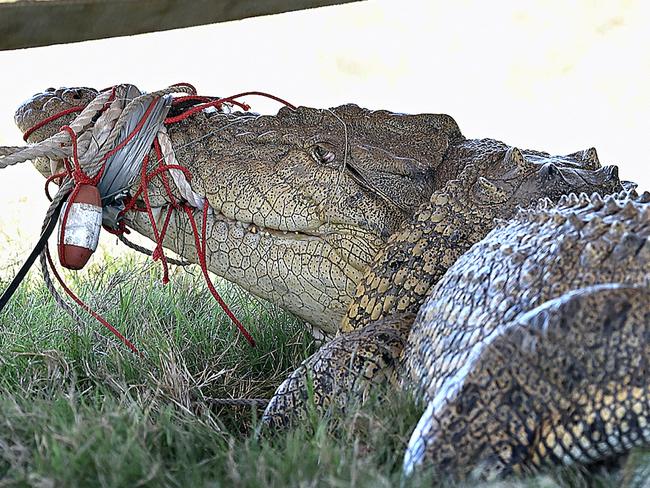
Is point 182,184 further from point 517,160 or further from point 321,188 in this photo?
point 517,160

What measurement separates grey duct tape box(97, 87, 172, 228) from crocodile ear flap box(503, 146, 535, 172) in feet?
3.76

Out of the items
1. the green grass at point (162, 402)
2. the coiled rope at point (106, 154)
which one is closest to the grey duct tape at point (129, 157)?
the coiled rope at point (106, 154)

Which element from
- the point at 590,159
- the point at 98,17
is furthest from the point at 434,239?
the point at 98,17

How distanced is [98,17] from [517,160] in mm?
1289

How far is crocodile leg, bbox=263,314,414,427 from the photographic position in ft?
7.59

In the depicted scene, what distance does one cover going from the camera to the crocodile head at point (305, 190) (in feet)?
8.94

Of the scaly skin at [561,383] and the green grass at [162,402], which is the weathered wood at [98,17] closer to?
the green grass at [162,402]

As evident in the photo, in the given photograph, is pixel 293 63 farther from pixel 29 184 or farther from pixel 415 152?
pixel 415 152

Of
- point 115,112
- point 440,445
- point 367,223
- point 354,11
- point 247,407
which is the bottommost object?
point 247,407

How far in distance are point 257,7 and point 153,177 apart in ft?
2.43

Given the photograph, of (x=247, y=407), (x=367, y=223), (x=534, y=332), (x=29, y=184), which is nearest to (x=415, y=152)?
(x=367, y=223)

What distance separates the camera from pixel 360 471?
1.50 m

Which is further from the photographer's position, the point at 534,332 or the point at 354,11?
the point at 354,11

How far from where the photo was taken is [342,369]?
7.66 feet
